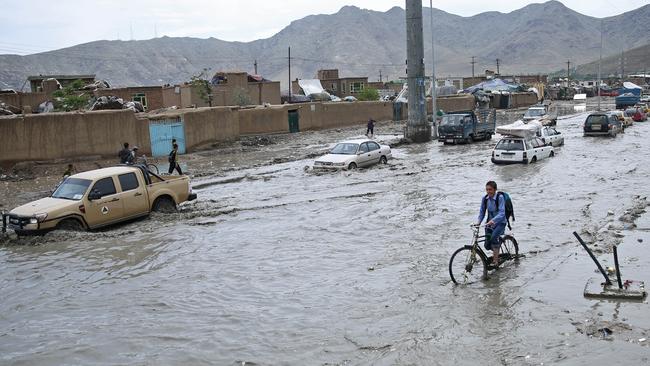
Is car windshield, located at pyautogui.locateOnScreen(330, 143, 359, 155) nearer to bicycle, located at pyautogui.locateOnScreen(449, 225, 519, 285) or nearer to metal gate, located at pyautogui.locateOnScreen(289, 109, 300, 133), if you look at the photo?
bicycle, located at pyautogui.locateOnScreen(449, 225, 519, 285)

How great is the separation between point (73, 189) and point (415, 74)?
2663 cm

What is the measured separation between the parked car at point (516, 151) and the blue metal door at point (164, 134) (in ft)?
49.7

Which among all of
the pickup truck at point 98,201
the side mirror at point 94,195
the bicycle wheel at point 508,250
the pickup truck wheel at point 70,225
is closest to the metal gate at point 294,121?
the pickup truck at point 98,201

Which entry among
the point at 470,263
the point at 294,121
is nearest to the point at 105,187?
the point at 470,263

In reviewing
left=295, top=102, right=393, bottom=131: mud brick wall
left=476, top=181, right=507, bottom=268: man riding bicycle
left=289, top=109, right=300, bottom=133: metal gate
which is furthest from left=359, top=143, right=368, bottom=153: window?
left=295, top=102, right=393, bottom=131: mud brick wall

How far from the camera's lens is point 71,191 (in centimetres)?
1558

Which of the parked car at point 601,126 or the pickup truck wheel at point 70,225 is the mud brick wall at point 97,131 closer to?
the pickup truck wheel at point 70,225

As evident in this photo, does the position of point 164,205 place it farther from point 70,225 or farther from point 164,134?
point 164,134

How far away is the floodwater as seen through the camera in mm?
8641

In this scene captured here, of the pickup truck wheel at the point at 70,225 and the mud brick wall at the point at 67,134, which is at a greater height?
the mud brick wall at the point at 67,134

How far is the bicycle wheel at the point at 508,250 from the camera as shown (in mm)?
11984

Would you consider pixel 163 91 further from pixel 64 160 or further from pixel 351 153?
pixel 351 153

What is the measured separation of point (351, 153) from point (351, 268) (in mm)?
14331

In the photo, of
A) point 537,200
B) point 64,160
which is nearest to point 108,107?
point 64,160
